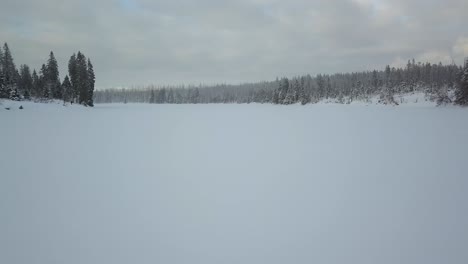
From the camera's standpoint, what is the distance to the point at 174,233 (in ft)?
17.8

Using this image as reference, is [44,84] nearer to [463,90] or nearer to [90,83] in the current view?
[90,83]

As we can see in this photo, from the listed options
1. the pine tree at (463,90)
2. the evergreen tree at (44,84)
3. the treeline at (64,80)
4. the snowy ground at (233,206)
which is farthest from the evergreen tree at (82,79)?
the pine tree at (463,90)

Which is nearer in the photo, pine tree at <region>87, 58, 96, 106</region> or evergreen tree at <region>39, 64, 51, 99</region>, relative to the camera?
evergreen tree at <region>39, 64, 51, 99</region>

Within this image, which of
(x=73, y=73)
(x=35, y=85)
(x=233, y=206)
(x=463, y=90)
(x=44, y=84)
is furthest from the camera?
(x=73, y=73)

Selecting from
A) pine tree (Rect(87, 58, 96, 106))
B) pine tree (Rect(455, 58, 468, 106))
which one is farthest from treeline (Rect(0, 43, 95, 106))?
pine tree (Rect(455, 58, 468, 106))

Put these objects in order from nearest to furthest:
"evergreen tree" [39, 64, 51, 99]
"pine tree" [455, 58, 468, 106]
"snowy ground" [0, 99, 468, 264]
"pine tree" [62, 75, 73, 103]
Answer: "snowy ground" [0, 99, 468, 264] < "pine tree" [455, 58, 468, 106] < "evergreen tree" [39, 64, 51, 99] < "pine tree" [62, 75, 73, 103]

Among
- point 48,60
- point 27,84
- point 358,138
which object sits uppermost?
point 48,60

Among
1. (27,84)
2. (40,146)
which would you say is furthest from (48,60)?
(40,146)

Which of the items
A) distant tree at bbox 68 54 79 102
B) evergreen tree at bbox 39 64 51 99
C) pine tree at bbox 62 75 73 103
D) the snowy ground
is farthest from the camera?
distant tree at bbox 68 54 79 102

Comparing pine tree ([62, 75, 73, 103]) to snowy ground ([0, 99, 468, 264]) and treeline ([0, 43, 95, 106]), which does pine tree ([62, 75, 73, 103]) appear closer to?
treeline ([0, 43, 95, 106])

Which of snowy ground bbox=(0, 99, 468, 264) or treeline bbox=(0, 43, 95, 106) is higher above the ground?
A: treeline bbox=(0, 43, 95, 106)

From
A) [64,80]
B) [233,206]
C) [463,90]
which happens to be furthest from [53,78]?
[463,90]

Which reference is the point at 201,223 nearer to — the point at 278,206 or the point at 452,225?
the point at 278,206

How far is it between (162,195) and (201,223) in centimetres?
193
